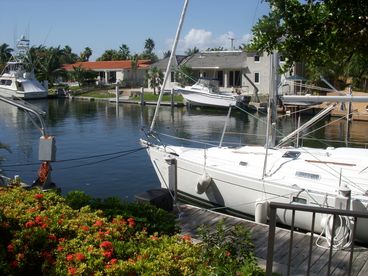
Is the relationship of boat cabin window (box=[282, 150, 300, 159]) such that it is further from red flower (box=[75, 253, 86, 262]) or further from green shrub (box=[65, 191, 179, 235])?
red flower (box=[75, 253, 86, 262])

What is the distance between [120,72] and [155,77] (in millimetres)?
14782

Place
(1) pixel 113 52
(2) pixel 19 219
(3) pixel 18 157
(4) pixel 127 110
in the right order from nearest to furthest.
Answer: (2) pixel 19 219 → (3) pixel 18 157 → (4) pixel 127 110 → (1) pixel 113 52

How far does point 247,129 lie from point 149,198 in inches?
1145

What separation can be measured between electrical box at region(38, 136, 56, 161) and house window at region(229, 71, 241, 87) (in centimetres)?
4985

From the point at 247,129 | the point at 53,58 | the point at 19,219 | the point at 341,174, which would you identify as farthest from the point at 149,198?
the point at 53,58

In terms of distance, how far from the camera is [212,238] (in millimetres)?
5668

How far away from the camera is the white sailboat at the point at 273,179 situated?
427 inches

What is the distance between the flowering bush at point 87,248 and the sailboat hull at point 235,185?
19.0 feet

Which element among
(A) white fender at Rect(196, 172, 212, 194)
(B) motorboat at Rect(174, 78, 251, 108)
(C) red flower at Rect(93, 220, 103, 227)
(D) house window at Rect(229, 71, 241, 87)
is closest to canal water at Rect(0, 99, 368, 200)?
(B) motorboat at Rect(174, 78, 251, 108)

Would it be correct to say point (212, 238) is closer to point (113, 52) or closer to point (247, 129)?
point (247, 129)

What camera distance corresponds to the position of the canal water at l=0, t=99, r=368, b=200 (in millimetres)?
19594

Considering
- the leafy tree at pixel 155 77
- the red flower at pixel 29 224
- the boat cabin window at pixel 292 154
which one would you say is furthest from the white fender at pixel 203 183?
the leafy tree at pixel 155 77

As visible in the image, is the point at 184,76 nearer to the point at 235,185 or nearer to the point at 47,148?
the point at 235,185

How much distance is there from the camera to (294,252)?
347 inches
